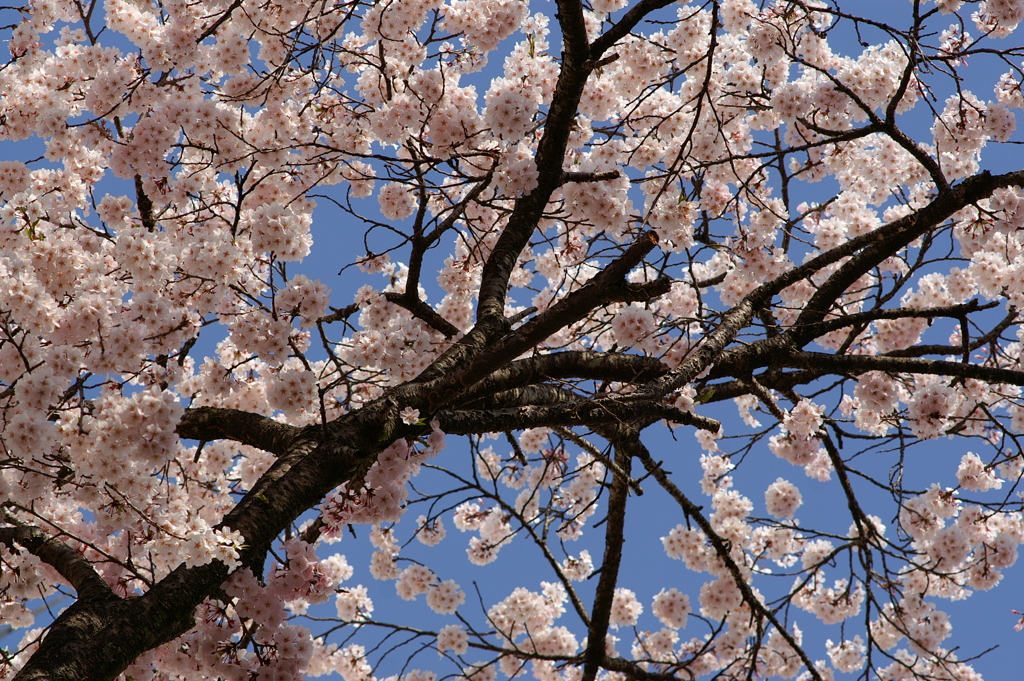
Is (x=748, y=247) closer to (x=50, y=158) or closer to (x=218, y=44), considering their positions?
(x=218, y=44)

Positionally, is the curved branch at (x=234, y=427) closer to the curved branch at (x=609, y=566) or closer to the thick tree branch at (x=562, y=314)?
the thick tree branch at (x=562, y=314)

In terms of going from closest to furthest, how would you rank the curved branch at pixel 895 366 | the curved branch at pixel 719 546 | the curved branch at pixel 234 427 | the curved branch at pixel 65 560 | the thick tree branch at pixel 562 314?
1. the curved branch at pixel 65 560
2. the thick tree branch at pixel 562 314
3. the curved branch at pixel 234 427
4. the curved branch at pixel 895 366
5. the curved branch at pixel 719 546

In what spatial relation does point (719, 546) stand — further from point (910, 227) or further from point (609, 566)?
point (910, 227)

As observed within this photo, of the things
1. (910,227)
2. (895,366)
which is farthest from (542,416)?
(910,227)

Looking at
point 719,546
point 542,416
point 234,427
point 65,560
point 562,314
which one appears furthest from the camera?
point 719,546

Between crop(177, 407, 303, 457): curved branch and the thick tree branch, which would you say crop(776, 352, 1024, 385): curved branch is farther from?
crop(177, 407, 303, 457): curved branch

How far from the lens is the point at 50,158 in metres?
5.04

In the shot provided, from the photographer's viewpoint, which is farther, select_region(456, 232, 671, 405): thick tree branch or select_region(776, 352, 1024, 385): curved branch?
select_region(776, 352, 1024, 385): curved branch

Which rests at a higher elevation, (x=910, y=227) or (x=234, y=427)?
(x=910, y=227)

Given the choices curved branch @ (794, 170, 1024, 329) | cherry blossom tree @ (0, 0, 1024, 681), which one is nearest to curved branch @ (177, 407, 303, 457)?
cherry blossom tree @ (0, 0, 1024, 681)

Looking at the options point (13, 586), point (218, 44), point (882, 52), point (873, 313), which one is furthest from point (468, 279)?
point (882, 52)

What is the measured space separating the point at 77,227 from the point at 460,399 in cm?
335

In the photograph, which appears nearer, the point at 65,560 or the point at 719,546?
the point at 65,560

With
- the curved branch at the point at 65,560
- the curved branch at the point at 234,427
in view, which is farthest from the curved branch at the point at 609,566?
the curved branch at the point at 65,560
